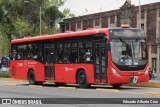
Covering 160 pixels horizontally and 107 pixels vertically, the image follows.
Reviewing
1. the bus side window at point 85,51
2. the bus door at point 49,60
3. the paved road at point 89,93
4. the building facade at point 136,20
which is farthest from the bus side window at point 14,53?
the building facade at point 136,20

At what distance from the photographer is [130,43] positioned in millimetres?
25359

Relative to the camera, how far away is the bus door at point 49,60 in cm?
2980

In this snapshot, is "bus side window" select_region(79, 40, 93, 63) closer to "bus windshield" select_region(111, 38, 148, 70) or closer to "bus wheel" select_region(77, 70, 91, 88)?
"bus wheel" select_region(77, 70, 91, 88)

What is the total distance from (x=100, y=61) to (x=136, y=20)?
31.9 metres

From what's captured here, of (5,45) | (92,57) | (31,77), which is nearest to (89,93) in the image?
(92,57)

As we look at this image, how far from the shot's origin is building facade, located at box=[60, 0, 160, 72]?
175ft

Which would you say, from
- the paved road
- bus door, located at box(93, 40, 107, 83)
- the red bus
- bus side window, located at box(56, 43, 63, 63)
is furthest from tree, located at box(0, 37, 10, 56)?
bus door, located at box(93, 40, 107, 83)

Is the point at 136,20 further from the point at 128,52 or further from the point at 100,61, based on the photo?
the point at 128,52

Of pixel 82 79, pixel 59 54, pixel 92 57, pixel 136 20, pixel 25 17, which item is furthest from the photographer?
pixel 25 17

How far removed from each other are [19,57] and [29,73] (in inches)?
53.6

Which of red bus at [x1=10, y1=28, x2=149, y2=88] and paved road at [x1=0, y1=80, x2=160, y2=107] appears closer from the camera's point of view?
paved road at [x1=0, y1=80, x2=160, y2=107]

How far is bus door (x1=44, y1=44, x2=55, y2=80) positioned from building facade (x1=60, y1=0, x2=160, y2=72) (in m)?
24.6

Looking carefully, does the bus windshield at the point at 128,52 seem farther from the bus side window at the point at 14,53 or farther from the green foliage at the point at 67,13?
the green foliage at the point at 67,13

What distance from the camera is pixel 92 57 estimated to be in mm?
26156
